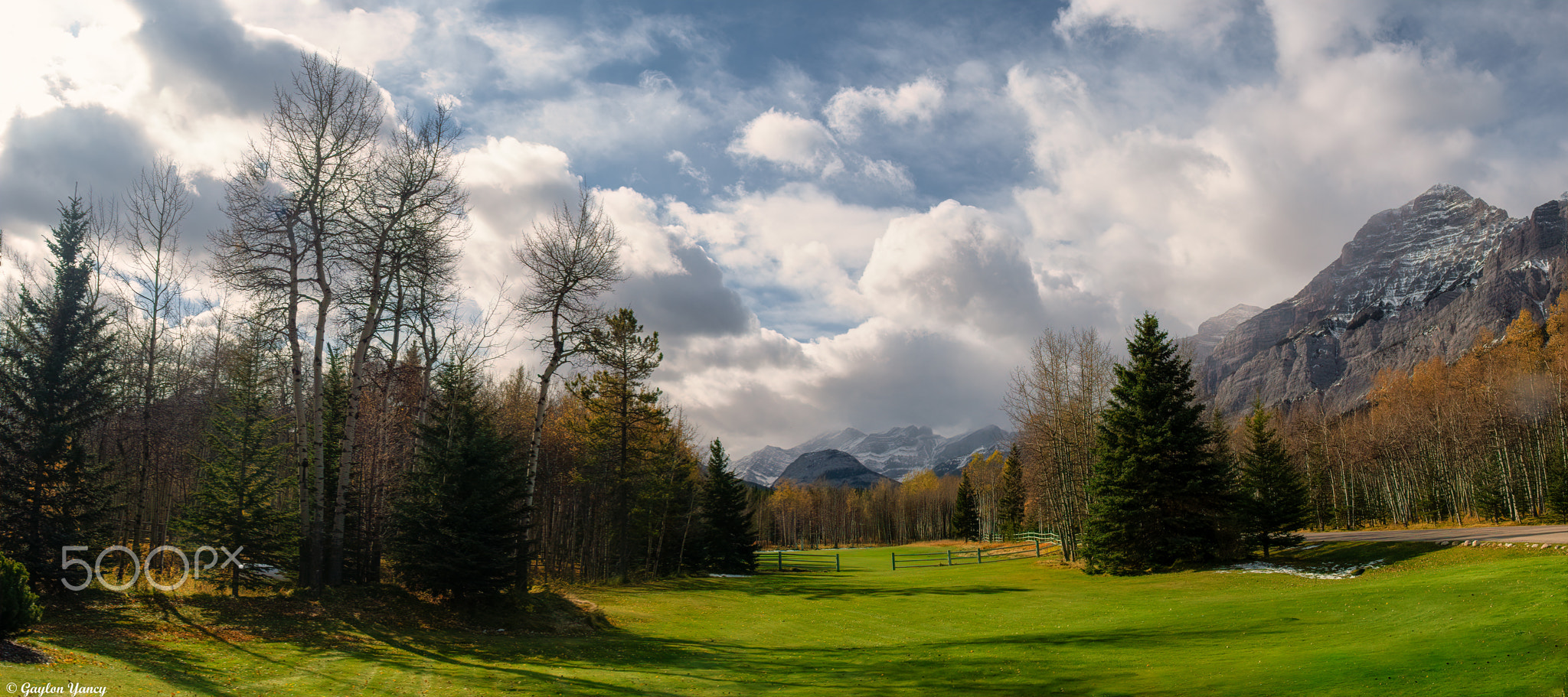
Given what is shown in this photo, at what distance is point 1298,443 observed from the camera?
5881 centimetres

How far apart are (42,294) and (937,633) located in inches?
932

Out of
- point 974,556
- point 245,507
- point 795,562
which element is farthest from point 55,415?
point 974,556

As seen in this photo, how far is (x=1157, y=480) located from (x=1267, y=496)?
5.67m

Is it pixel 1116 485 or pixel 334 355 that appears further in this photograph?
pixel 1116 485

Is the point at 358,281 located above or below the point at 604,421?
above

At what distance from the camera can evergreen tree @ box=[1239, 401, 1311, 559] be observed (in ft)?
85.5

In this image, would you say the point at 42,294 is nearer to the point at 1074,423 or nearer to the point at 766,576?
the point at 766,576

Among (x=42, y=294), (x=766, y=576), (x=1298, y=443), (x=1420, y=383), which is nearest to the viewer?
(x=42, y=294)

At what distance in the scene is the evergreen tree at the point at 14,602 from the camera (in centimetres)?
923

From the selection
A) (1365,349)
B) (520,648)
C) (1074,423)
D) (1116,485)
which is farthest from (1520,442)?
(1365,349)

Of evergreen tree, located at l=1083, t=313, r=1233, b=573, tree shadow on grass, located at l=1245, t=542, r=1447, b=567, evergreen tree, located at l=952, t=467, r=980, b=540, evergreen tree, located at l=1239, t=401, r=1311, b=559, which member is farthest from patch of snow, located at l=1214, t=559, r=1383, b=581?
evergreen tree, located at l=952, t=467, r=980, b=540

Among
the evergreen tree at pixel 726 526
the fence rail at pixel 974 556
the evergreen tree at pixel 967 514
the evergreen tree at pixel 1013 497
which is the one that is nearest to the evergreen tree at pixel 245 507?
the evergreen tree at pixel 726 526

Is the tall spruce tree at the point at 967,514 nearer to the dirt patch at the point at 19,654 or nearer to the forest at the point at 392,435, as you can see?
the forest at the point at 392,435

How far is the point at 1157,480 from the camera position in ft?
84.2
